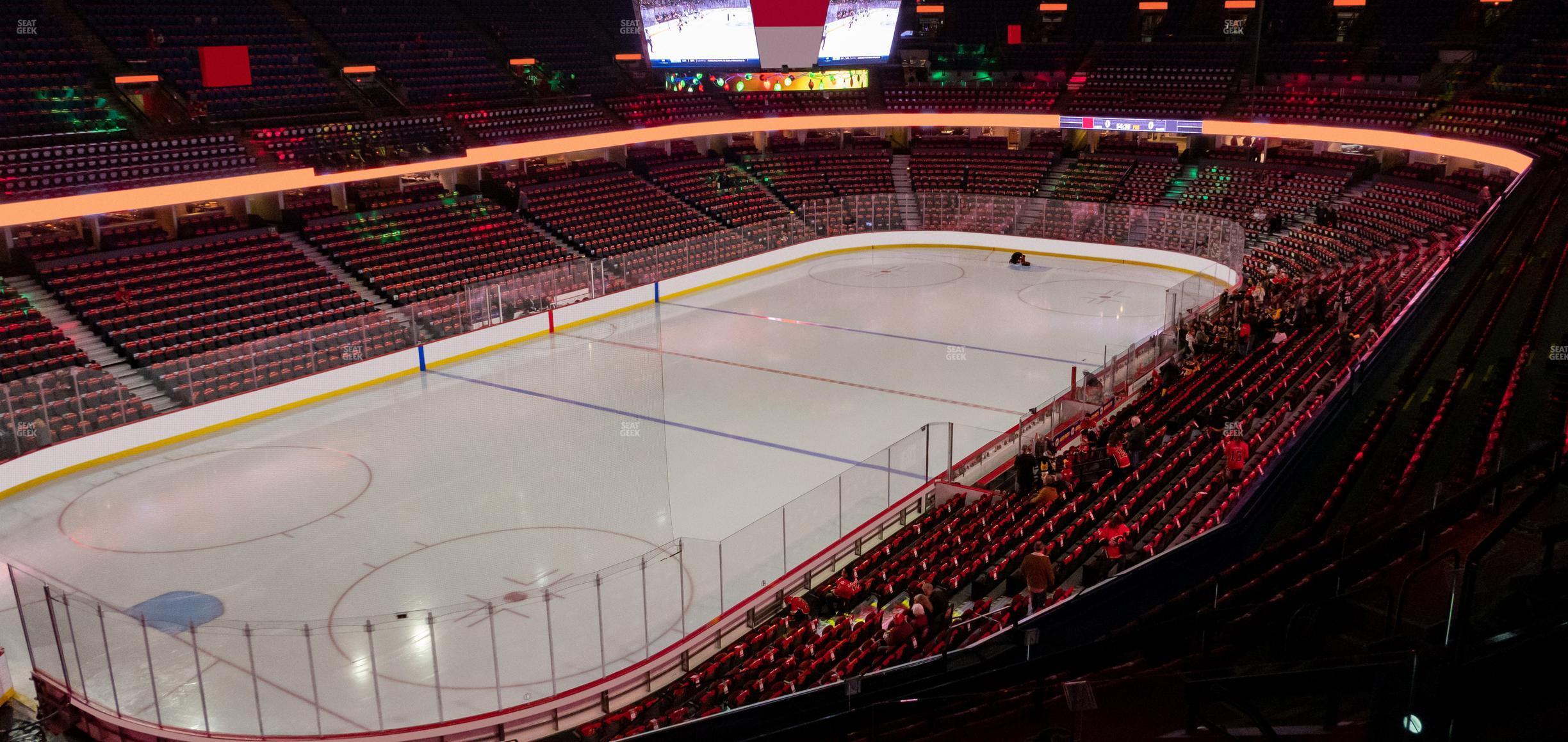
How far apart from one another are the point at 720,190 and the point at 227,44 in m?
13.5

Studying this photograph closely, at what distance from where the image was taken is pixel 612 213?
94.4 feet

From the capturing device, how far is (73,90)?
21.9 m

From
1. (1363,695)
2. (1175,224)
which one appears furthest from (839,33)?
(1363,695)

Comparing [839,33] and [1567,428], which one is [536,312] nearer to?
[839,33]

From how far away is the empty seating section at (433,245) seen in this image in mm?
22562

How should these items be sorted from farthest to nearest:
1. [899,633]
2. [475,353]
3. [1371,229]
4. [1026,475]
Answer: [1371,229] < [475,353] < [1026,475] < [899,633]

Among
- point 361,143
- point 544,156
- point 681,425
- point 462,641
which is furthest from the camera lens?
point 544,156

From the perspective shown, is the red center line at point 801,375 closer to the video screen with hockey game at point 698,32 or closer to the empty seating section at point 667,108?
the video screen with hockey game at point 698,32

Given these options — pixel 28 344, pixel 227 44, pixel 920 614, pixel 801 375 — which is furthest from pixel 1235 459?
pixel 227 44

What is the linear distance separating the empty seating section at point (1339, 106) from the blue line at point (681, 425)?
22.1 meters

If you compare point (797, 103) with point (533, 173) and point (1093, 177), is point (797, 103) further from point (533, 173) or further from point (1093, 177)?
point (533, 173)

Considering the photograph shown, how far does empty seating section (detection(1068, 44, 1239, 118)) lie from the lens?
111ft

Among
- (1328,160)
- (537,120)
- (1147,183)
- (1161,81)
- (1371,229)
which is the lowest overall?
(1371,229)

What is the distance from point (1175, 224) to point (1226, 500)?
20.4 metres
